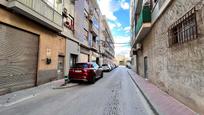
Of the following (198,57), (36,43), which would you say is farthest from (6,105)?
(198,57)

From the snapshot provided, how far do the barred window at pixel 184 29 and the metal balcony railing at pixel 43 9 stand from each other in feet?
24.7

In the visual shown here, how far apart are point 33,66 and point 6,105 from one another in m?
4.34

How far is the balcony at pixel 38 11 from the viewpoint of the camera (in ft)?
24.2

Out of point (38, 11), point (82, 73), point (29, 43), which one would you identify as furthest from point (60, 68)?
point (38, 11)

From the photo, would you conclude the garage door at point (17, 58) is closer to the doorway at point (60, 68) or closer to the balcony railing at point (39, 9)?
the balcony railing at point (39, 9)

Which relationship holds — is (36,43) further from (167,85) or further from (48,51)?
(167,85)

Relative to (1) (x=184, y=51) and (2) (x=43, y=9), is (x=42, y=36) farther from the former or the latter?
(1) (x=184, y=51)

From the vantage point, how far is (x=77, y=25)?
59.9ft

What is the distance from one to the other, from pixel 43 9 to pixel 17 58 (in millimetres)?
3613

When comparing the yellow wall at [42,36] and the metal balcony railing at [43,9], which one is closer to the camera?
the yellow wall at [42,36]

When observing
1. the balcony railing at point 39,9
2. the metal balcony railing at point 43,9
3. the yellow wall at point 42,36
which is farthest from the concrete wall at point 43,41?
the metal balcony railing at point 43,9

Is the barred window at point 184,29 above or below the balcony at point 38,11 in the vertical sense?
below

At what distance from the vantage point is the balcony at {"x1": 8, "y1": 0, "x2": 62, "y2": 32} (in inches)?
290

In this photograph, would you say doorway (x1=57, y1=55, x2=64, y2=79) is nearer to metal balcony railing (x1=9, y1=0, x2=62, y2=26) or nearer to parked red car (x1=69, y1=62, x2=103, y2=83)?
parked red car (x1=69, y1=62, x2=103, y2=83)
